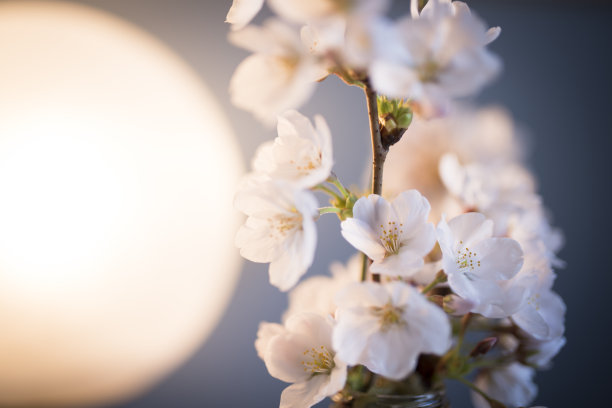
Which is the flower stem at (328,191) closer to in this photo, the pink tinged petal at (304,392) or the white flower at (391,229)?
the white flower at (391,229)

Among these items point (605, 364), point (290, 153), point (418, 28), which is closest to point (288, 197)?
point (290, 153)

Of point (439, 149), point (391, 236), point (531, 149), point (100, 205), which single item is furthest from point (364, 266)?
point (531, 149)

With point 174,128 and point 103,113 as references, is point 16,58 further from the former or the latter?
point 174,128

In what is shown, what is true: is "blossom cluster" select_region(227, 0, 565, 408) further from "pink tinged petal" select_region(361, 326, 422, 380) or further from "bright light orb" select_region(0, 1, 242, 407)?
"bright light orb" select_region(0, 1, 242, 407)

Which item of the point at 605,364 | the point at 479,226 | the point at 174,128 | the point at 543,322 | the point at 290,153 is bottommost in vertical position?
the point at 605,364

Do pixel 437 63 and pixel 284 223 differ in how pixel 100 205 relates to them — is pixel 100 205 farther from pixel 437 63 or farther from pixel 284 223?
pixel 437 63

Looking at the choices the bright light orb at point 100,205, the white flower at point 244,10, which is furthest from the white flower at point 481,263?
the bright light orb at point 100,205
